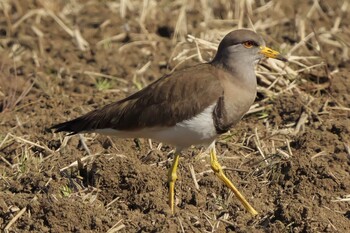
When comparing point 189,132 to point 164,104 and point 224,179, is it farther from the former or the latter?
point 224,179

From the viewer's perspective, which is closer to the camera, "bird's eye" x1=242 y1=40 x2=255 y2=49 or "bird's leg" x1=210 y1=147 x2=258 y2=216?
"bird's leg" x1=210 y1=147 x2=258 y2=216

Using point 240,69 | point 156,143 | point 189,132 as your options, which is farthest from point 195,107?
point 156,143

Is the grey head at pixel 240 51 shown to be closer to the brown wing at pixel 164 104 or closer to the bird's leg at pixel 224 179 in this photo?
the brown wing at pixel 164 104

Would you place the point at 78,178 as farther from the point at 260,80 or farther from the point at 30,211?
the point at 260,80

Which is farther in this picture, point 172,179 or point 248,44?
point 248,44

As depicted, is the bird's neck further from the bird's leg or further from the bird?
the bird's leg

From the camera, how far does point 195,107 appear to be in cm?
697

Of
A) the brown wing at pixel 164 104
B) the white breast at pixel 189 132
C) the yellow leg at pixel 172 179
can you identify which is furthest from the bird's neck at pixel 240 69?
the yellow leg at pixel 172 179

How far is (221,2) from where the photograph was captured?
38.5 ft

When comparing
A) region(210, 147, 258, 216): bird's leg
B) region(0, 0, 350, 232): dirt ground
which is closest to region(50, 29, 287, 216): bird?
region(210, 147, 258, 216): bird's leg

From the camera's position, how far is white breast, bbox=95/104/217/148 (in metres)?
6.90

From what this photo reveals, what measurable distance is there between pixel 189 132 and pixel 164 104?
350 millimetres

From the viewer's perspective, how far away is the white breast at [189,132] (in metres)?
6.90

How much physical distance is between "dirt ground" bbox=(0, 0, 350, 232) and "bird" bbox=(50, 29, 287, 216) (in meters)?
0.31
